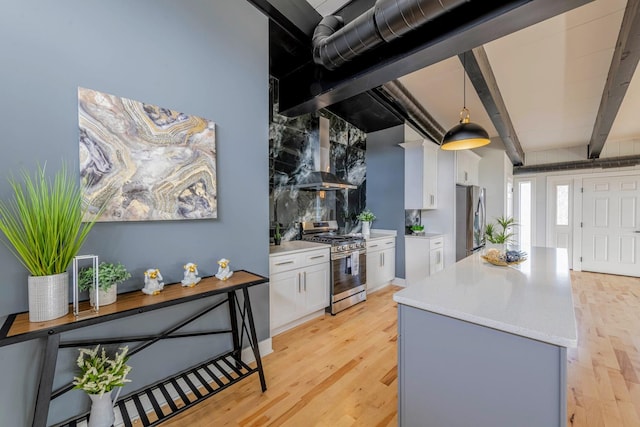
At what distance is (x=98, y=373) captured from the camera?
53.1 inches

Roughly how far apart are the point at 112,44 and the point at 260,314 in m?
2.12

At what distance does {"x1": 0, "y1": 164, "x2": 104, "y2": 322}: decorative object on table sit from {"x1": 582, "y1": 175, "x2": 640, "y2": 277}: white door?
8.23 metres

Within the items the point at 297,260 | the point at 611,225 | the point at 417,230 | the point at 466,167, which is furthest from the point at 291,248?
the point at 611,225

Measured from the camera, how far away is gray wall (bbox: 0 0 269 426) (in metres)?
1.26

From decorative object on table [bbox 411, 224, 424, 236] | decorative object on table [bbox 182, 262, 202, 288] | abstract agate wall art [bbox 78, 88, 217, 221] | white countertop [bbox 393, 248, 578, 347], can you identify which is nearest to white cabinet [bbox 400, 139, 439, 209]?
decorative object on table [bbox 411, 224, 424, 236]

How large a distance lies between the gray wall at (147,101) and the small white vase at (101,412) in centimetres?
16

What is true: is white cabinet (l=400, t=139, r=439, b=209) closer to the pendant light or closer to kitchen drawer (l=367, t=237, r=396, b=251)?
kitchen drawer (l=367, t=237, r=396, b=251)

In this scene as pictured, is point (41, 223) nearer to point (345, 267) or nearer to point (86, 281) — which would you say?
point (86, 281)

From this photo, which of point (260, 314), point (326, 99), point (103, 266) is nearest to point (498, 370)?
point (260, 314)

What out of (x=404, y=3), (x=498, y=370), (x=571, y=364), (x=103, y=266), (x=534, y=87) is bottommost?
(x=571, y=364)

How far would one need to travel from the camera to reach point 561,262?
89.2 inches

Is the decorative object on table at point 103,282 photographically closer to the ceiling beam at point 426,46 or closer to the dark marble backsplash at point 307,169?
the dark marble backsplash at point 307,169

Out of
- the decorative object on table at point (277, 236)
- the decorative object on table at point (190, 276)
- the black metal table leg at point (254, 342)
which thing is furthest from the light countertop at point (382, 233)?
the decorative object on table at point (190, 276)

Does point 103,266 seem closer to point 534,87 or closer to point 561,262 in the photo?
point 561,262
